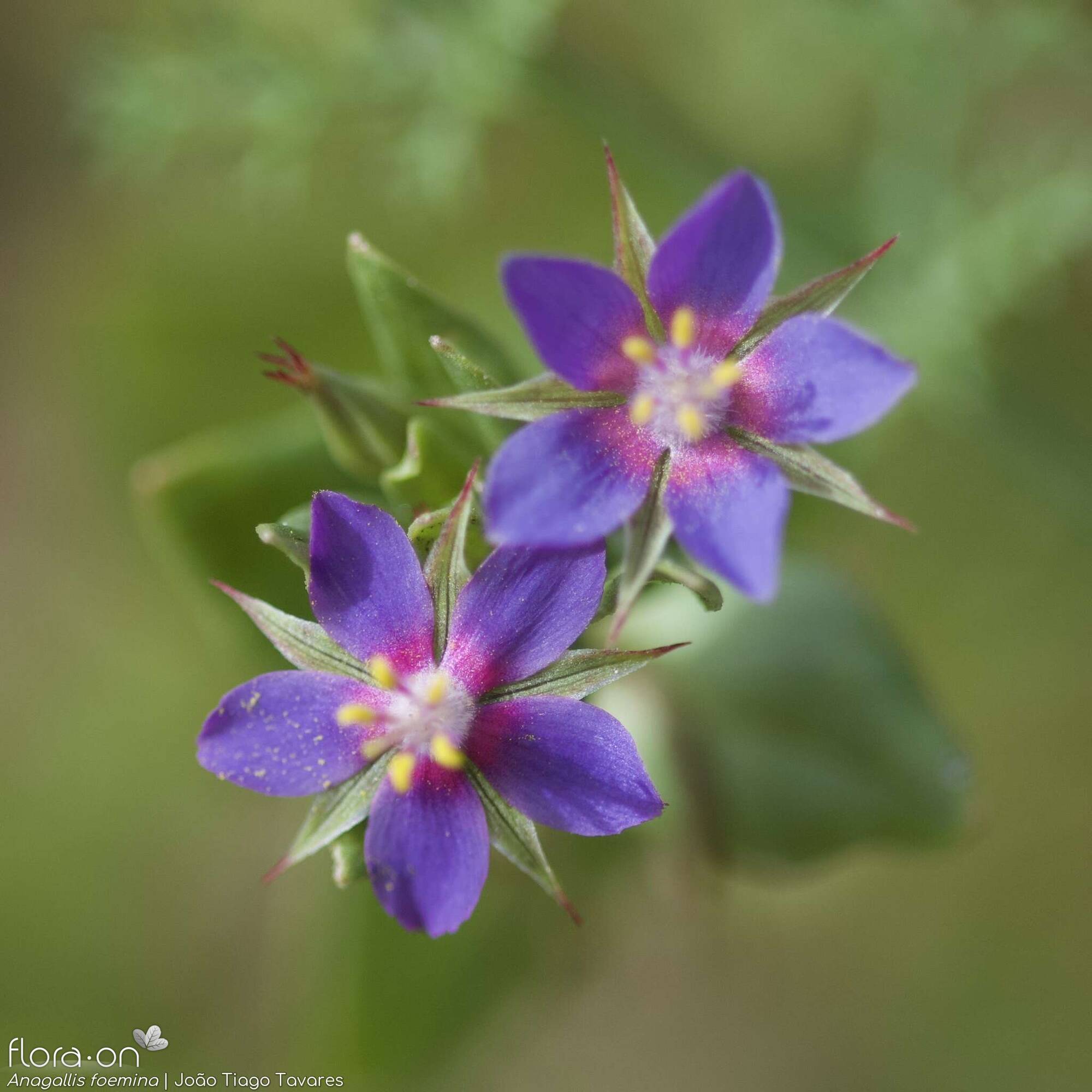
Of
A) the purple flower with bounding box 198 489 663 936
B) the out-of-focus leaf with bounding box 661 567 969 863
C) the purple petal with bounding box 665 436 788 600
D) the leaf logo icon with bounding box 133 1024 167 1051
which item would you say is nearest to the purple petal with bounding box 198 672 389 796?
the purple flower with bounding box 198 489 663 936

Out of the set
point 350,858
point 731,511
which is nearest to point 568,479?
point 731,511

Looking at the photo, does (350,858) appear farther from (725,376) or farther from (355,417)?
(725,376)

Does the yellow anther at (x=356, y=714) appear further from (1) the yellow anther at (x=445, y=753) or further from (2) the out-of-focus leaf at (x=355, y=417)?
(2) the out-of-focus leaf at (x=355, y=417)

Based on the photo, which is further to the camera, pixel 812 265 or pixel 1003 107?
pixel 1003 107

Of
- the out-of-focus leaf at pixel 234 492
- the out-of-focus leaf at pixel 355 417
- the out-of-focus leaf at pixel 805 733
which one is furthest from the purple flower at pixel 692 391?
the out-of-focus leaf at pixel 805 733

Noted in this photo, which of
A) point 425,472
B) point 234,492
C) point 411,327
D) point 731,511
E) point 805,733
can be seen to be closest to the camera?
point 731,511

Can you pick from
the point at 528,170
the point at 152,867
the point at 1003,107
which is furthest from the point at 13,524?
the point at 1003,107

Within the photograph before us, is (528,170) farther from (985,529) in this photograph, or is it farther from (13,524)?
(13,524)
